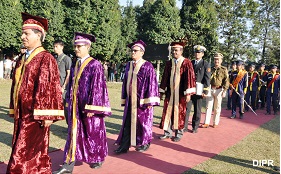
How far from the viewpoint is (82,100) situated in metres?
4.71

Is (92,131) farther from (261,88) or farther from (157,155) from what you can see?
(261,88)

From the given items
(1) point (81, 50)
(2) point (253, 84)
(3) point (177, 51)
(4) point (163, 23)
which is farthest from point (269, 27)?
(1) point (81, 50)

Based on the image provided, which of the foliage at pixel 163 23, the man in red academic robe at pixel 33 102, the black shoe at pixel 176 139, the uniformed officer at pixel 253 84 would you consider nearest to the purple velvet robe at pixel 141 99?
the black shoe at pixel 176 139

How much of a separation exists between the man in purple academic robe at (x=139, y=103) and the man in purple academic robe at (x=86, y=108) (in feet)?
3.50

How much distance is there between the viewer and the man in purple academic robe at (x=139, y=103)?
5.79 meters

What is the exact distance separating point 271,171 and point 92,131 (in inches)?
118

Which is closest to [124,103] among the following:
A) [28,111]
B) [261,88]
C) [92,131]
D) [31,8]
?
[92,131]

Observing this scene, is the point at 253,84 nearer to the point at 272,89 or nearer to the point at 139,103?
the point at 272,89

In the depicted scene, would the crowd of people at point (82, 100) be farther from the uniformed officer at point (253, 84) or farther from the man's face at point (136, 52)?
the uniformed officer at point (253, 84)

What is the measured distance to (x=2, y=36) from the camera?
21.1m

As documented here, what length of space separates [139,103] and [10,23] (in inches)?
746

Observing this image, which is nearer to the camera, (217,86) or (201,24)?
(217,86)

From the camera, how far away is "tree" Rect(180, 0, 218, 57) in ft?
96.0

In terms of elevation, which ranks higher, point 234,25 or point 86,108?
point 234,25
